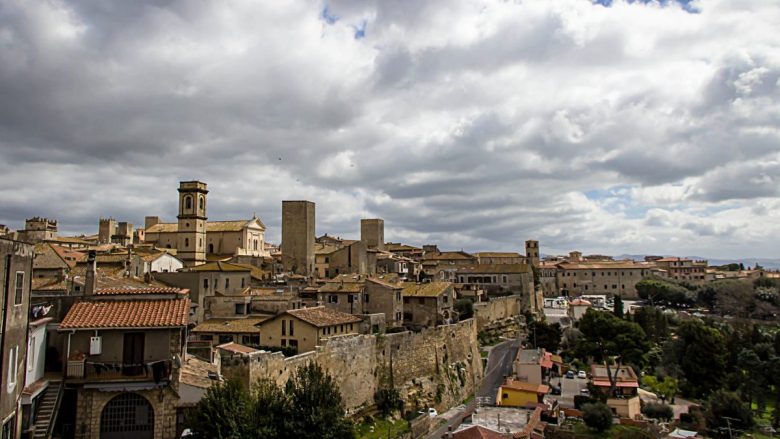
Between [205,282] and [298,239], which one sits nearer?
[205,282]

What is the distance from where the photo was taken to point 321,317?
37.9m

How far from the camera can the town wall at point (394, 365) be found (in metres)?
27.6

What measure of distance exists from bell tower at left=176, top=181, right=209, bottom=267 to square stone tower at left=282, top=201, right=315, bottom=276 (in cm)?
1153

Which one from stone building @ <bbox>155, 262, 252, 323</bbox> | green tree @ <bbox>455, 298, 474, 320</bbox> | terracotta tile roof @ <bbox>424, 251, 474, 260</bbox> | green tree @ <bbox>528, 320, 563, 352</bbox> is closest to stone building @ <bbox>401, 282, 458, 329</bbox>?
green tree @ <bbox>455, 298, 474, 320</bbox>

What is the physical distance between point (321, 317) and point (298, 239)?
126 feet

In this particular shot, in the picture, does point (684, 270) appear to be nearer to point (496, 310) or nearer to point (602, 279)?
point (602, 279)

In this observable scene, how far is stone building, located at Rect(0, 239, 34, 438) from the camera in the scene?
15.2 metres

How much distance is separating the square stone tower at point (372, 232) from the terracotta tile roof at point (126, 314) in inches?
2914

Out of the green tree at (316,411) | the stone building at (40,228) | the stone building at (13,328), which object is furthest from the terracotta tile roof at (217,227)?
the stone building at (13,328)

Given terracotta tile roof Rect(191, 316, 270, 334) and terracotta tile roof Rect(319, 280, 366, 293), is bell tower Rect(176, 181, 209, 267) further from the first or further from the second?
terracotta tile roof Rect(191, 316, 270, 334)

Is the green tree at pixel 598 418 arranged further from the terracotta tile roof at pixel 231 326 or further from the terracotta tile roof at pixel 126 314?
the terracotta tile roof at pixel 126 314

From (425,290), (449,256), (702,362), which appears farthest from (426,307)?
(449,256)

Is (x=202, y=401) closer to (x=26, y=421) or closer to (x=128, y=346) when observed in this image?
(x=128, y=346)

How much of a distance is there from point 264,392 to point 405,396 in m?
18.0
